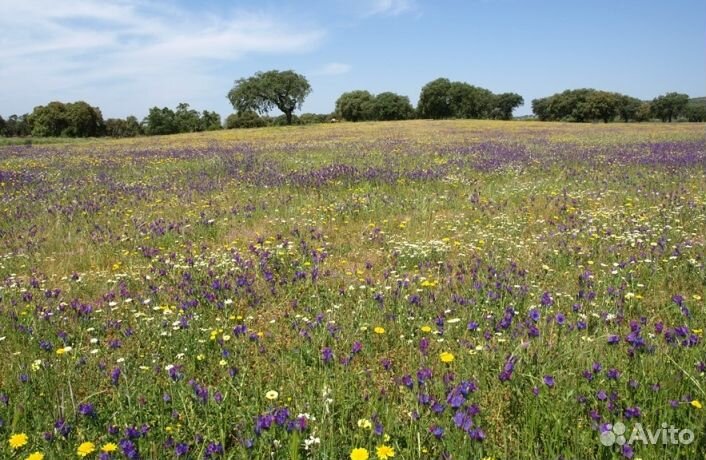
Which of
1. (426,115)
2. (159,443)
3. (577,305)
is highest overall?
(426,115)

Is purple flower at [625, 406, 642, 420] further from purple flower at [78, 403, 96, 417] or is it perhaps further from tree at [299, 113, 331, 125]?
tree at [299, 113, 331, 125]

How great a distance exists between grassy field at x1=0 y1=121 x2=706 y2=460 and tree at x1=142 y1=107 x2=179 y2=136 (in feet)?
325

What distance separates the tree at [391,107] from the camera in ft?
390

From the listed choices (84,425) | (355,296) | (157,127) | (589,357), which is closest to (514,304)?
(589,357)

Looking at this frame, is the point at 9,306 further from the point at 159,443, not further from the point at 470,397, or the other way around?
the point at 470,397

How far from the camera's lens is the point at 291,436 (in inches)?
105

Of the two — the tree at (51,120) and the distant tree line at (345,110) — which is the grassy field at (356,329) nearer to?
the distant tree line at (345,110)

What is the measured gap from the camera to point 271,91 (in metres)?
93.9

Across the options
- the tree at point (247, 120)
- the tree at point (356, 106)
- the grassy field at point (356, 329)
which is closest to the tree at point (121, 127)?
the tree at point (247, 120)

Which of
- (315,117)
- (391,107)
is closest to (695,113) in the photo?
(391,107)

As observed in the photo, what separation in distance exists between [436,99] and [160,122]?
2546 inches

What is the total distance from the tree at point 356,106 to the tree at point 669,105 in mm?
80543

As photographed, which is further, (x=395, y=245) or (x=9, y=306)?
(x=395, y=245)

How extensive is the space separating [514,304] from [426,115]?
388 feet
